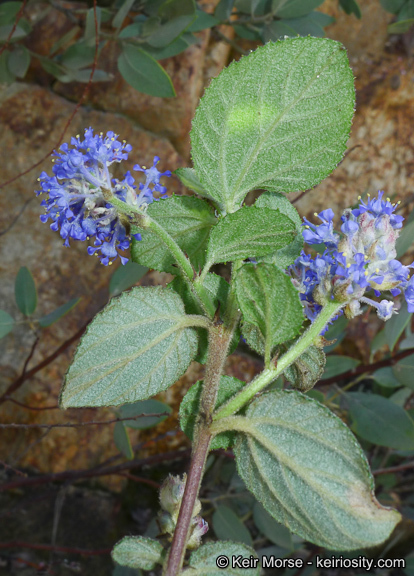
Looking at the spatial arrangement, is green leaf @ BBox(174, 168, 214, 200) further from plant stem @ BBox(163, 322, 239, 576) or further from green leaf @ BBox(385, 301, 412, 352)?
green leaf @ BBox(385, 301, 412, 352)

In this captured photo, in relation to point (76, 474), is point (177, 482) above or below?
above

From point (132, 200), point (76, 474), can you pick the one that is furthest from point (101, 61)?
point (132, 200)

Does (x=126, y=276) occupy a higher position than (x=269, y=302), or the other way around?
(x=269, y=302)

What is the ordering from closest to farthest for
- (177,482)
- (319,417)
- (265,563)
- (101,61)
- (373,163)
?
(319,417) → (177,482) → (265,563) → (101,61) → (373,163)

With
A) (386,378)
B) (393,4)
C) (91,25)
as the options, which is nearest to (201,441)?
(386,378)

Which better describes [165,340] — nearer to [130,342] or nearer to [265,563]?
[130,342]

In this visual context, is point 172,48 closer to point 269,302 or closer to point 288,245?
point 288,245
